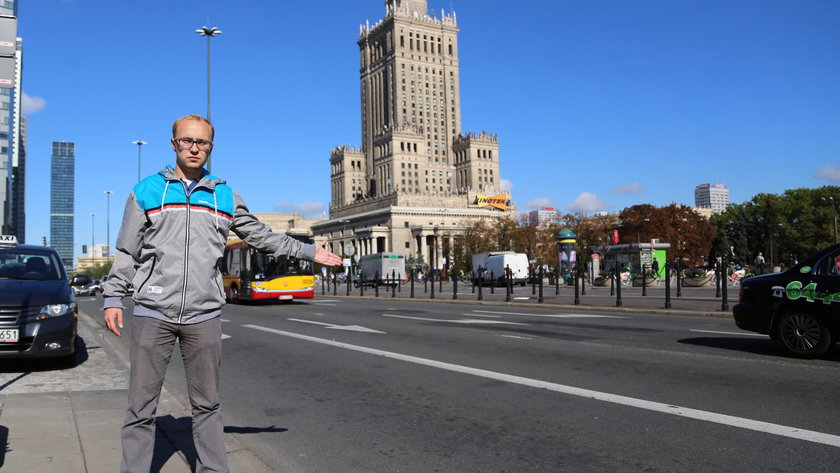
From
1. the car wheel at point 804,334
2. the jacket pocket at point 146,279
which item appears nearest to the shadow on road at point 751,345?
the car wheel at point 804,334

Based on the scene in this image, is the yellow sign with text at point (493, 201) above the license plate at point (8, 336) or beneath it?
above

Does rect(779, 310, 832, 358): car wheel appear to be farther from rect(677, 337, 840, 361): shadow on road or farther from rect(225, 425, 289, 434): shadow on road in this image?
rect(225, 425, 289, 434): shadow on road

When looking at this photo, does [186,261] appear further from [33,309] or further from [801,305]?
[801,305]

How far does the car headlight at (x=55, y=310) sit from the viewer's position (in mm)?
8734

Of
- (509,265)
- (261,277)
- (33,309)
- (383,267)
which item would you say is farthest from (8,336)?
(383,267)

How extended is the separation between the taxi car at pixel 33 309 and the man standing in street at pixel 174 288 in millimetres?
5850

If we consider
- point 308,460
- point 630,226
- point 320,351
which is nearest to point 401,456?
point 308,460

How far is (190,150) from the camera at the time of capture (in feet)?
12.2

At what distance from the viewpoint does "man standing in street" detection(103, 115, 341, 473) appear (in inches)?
139

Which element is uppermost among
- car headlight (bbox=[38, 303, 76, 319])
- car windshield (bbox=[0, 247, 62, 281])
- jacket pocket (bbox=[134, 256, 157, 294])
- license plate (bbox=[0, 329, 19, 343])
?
car windshield (bbox=[0, 247, 62, 281])

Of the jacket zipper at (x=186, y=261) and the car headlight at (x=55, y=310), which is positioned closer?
the jacket zipper at (x=186, y=261)

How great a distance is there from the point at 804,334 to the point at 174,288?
26.9 feet

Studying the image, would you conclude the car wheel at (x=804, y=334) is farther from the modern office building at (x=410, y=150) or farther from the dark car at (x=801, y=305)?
the modern office building at (x=410, y=150)

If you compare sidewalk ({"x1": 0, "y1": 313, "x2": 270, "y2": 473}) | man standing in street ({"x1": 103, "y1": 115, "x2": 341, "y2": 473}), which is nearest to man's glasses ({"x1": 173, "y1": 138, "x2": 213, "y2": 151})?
man standing in street ({"x1": 103, "y1": 115, "x2": 341, "y2": 473})
